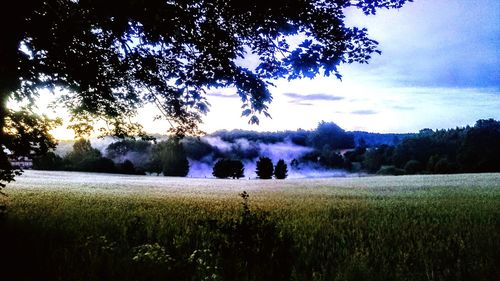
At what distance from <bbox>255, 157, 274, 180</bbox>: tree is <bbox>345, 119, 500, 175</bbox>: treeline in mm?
27197

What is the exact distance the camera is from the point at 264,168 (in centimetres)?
12769

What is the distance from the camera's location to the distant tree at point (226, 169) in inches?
4643

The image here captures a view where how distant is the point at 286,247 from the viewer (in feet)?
18.1

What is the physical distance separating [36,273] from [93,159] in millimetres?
97192

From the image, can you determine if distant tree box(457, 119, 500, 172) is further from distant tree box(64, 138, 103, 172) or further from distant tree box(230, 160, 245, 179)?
distant tree box(64, 138, 103, 172)

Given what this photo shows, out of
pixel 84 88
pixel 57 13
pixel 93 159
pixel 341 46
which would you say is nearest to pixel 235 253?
pixel 341 46

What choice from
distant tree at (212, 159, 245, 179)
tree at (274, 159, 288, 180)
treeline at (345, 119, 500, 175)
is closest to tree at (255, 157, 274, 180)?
tree at (274, 159, 288, 180)

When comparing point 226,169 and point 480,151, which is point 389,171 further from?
point 226,169

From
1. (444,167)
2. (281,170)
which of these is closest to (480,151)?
(444,167)

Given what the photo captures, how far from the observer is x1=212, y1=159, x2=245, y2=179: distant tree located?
4643 inches

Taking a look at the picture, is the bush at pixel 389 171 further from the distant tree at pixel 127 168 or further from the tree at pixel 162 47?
the tree at pixel 162 47

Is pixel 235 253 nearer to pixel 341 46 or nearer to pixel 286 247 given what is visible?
pixel 286 247

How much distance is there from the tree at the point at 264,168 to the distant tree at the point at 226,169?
898cm

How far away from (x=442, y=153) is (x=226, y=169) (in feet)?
187
